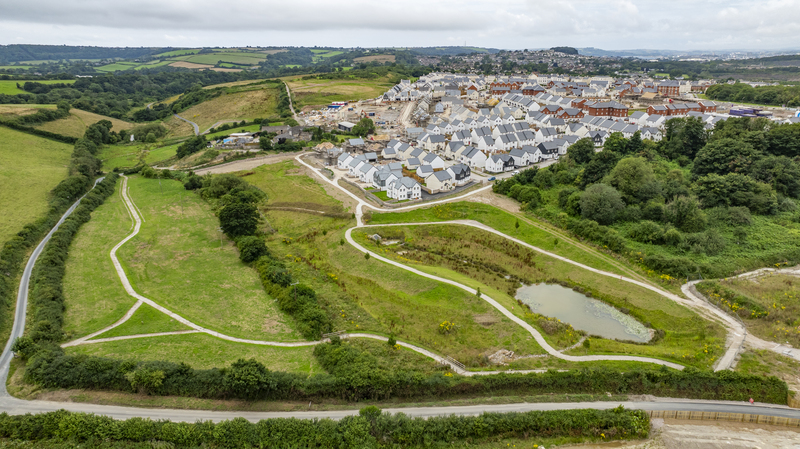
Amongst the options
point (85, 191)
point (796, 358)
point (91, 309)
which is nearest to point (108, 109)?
point (85, 191)

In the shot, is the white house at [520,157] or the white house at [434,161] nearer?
the white house at [434,161]

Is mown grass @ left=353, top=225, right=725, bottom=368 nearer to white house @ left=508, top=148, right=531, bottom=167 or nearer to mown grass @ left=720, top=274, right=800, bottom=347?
mown grass @ left=720, top=274, right=800, bottom=347

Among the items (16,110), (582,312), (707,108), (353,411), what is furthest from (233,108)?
(707,108)

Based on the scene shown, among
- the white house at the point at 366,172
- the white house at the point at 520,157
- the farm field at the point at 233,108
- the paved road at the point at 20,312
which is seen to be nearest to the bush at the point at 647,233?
the white house at the point at 520,157

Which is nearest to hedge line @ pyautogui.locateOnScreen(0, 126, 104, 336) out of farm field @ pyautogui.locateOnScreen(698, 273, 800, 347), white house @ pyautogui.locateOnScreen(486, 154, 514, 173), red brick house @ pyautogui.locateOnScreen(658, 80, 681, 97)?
farm field @ pyautogui.locateOnScreen(698, 273, 800, 347)

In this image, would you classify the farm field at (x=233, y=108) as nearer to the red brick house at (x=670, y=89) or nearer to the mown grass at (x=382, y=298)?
the mown grass at (x=382, y=298)

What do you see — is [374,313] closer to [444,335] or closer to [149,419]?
[444,335]
